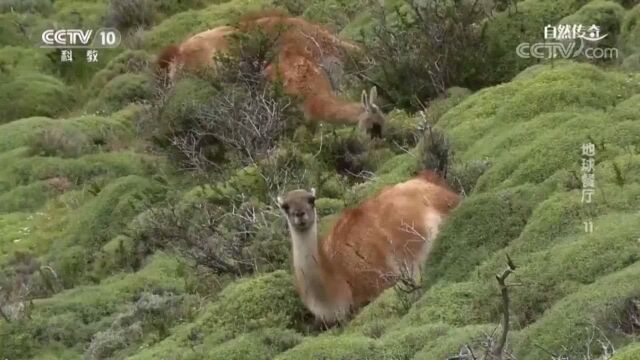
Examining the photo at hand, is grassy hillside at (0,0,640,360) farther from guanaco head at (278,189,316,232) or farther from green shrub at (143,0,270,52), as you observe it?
green shrub at (143,0,270,52)

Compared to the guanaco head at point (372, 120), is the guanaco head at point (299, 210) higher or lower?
higher

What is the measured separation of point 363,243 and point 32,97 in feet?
42.0

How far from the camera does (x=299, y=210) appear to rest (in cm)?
878

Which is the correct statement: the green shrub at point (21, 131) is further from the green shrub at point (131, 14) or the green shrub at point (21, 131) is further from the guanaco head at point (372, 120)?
the guanaco head at point (372, 120)

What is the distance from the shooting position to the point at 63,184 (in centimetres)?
1565

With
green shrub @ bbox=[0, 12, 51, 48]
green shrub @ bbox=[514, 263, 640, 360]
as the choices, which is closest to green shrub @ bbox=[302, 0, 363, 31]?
green shrub @ bbox=[0, 12, 51, 48]

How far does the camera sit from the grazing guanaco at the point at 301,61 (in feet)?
44.8

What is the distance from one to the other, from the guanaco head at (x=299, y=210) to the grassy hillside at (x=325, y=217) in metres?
0.58

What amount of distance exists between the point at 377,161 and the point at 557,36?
2.53 metres

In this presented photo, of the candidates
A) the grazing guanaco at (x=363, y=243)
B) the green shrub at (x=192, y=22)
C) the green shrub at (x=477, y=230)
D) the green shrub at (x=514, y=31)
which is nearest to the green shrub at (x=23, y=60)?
the green shrub at (x=192, y=22)

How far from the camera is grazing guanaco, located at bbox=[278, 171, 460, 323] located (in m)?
8.71

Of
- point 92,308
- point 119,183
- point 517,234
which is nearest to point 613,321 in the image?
point 517,234

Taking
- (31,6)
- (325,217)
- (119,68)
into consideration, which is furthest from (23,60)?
(325,217)

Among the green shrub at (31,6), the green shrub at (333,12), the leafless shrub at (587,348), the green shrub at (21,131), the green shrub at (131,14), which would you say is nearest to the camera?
the leafless shrub at (587,348)
